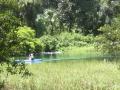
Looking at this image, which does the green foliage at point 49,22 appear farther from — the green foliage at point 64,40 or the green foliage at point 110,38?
the green foliage at point 110,38

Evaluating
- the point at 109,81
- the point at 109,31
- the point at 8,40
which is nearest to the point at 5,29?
the point at 8,40

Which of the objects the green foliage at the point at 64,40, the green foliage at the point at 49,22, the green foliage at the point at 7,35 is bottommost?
the green foliage at the point at 64,40

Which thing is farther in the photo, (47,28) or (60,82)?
(47,28)

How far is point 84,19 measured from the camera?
62.1m

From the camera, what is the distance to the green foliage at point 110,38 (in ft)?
70.4

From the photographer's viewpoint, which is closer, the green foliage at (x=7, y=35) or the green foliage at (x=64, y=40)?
the green foliage at (x=7, y=35)

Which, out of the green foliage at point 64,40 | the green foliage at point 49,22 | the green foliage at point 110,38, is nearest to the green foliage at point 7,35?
the green foliage at point 110,38

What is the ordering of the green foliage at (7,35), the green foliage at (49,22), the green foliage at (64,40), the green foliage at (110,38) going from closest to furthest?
the green foliage at (7,35)
the green foliage at (110,38)
the green foliage at (64,40)
the green foliage at (49,22)

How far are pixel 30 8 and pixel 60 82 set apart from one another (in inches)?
1584

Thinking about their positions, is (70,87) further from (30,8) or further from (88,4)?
(88,4)

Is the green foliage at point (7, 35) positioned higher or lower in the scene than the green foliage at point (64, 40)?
higher

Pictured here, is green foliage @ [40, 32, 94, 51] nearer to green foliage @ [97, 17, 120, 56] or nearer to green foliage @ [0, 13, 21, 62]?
green foliage @ [97, 17, 120, 56]

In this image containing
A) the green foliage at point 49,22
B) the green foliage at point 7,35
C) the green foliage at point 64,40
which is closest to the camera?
the green foliage at point 7,35

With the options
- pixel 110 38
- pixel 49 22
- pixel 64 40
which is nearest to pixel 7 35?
pixel 110 38
